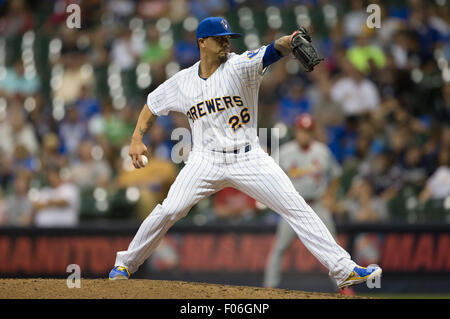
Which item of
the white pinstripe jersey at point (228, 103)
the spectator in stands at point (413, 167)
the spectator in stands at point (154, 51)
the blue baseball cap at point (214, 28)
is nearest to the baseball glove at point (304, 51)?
the white pinstripe jersey at point (228, 103)

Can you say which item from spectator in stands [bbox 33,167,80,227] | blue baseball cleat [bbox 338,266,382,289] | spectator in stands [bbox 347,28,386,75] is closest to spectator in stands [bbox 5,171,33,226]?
spectator in stands [bbox 33,167,80,227]

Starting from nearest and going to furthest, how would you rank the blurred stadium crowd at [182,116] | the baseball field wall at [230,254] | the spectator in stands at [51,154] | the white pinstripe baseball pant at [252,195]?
1. the white pinstripe baseball pant at [252,195]
2. the baseball field wall at [230,254]
3. the blurred stadium crowd at [182,116]
4. the spectator in stands at [51,154]

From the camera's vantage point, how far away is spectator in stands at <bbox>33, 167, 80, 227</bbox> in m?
9.88

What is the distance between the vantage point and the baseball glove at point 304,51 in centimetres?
489

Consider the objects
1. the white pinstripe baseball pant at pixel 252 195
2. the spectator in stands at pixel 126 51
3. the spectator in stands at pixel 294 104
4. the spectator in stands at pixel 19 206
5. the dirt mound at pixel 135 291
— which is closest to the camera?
the dirt mound at pixel 135 291

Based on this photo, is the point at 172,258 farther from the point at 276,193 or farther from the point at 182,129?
the point at 276,193

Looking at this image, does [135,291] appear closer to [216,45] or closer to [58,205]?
[216,45]

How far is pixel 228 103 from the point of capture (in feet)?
17.5

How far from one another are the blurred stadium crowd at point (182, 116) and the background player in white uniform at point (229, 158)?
14.3 ft

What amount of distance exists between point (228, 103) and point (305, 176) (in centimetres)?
346

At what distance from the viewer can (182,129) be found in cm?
1066

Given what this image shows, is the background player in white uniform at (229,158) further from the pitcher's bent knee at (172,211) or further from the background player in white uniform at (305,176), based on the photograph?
the background player in white uniform at (305,176)

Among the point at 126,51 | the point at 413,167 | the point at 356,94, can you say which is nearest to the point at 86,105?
the point at 126,51

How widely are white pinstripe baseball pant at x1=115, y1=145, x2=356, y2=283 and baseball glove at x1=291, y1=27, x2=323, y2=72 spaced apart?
2.70 feet
